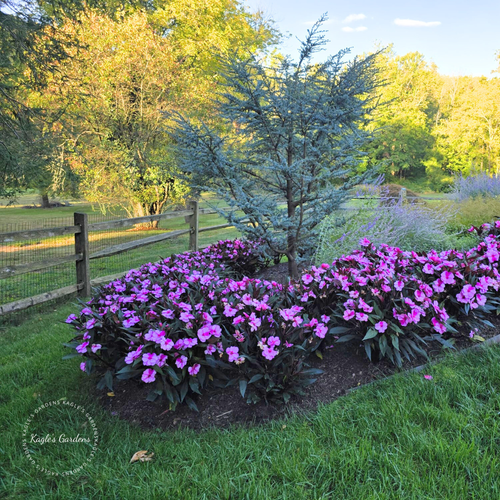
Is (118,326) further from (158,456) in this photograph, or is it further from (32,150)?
(32,150)

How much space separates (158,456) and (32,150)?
603cm

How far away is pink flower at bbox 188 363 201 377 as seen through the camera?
7.48ft

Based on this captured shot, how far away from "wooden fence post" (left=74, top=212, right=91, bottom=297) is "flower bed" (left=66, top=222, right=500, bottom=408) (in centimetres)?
238

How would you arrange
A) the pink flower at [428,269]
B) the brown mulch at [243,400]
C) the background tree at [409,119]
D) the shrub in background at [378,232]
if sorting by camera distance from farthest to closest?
the background tree at [409,119] < the shrub in background at [378,232] < the pink flower at [428,269] < the brown mulch at [243,400]

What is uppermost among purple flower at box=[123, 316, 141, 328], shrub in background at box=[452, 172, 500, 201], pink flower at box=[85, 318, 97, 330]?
shrub in background at box=[452, 172, 500, 201]

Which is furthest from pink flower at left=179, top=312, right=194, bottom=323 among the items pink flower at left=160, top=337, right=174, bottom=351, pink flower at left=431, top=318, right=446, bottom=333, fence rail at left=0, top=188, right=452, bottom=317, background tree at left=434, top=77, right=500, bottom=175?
background tree at left=434, top=77, right=500, bottom=175

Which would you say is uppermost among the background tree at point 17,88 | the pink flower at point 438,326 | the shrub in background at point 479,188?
the background tree at point 17,88

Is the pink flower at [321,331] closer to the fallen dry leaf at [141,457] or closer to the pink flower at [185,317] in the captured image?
the pink flower at [185,317]

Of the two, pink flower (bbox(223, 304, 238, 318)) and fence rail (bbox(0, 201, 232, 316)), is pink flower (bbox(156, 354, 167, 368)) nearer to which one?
pink flower (bbox(223, 304, 238, 318))

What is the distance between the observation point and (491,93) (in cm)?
2509

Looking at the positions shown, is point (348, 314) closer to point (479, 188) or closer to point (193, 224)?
point (193, 224)

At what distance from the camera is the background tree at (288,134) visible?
12.6 ft

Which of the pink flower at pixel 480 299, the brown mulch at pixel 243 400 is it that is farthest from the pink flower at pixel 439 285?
the brown mulch at pixel 243 400

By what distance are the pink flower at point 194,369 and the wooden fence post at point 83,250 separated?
12.5 feet
